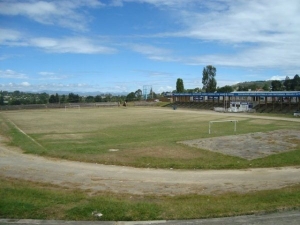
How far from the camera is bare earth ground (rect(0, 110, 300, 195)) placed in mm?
11992

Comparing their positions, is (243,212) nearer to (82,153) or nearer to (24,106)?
(82,153)

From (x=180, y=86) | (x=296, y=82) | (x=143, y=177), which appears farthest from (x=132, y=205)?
(x=296, y=82)

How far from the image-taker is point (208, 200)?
10.0 metres

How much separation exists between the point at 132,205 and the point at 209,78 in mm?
121357

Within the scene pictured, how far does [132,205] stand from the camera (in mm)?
9047

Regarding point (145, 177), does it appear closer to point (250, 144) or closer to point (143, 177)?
point (143, 177)

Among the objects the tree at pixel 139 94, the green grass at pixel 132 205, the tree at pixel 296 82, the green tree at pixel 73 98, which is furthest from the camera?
the tree at pixel 139 94

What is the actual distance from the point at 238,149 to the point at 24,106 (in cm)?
7570

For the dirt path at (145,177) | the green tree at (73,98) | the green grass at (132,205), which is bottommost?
the dirt path at (145,177)

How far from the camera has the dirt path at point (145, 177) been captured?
12.0 m

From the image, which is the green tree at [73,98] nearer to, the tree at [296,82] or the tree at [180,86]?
the tree at [180,86]

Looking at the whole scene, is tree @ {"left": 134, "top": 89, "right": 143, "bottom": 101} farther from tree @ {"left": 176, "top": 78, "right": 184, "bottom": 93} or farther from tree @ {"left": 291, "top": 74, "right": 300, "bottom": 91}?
tree @ {"left": 291, "top": 74, "right": 300, "bottom": 91}

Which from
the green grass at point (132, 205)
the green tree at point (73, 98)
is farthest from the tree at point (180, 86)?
the green grass at point (132, 205)

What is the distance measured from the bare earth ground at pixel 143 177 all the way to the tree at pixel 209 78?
112837mm
